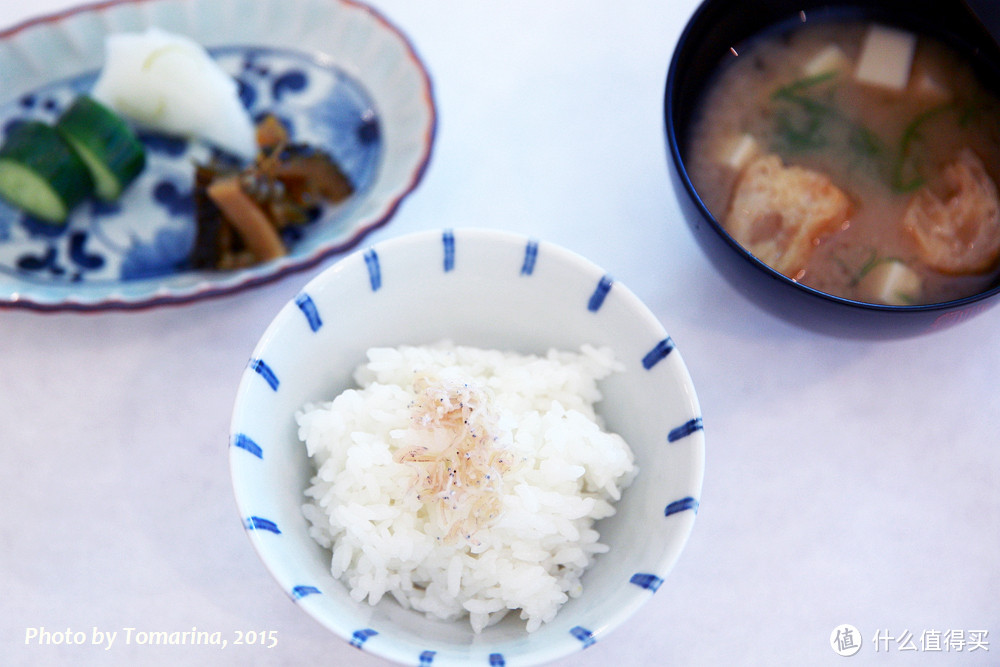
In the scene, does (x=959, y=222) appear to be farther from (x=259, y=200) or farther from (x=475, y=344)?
(x=259, y=200)

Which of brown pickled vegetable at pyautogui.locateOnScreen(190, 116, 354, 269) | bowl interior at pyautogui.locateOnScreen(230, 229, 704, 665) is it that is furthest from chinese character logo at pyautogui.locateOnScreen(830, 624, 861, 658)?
brown pickled vegetable at pyautogui.locateOnScreen(190, 116, 354, 269)

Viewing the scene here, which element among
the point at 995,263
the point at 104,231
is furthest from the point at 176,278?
the point at 995,263

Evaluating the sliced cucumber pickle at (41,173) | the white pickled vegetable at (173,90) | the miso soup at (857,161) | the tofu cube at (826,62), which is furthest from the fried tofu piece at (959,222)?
the sliced cucumber pickle at (41,173)

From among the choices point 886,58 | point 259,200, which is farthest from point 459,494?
point 886,58

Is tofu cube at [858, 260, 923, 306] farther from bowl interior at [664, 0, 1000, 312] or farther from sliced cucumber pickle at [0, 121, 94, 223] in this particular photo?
sliced cucumber pickle at [0, 121, 94, 223]

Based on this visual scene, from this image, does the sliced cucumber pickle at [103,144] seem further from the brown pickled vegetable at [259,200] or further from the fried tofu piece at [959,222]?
the fried tofu piece at [959,222]

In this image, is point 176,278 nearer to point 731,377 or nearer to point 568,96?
point 568,96
